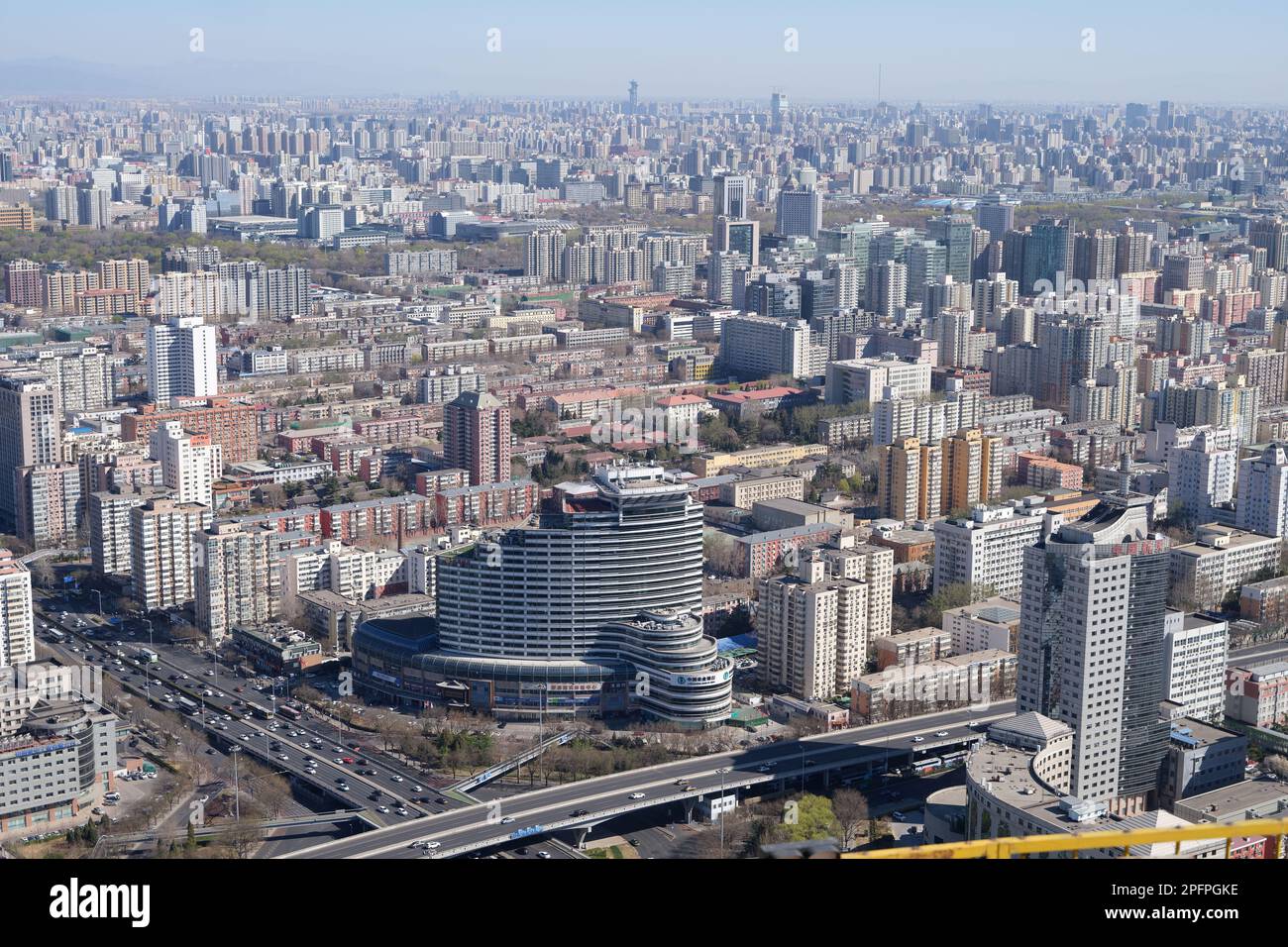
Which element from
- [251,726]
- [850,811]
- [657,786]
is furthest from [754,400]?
[850,811]

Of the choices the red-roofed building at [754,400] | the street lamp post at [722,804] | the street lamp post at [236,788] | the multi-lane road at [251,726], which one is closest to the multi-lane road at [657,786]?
the street lamp post at [722,804]

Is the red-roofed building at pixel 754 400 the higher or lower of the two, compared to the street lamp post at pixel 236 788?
higher

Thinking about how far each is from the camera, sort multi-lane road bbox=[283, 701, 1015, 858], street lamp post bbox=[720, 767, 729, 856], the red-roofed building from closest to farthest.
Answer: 1. multi-lane road bbox=[283, 701, 1015, 858]
2. street lamp post bbox=[720, 767, 729, 856]
3. the red-roofed building

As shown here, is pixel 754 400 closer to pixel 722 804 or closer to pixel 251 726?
pixel 251 726

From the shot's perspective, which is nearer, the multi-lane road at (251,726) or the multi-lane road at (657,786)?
the multi-lane road at (657,786)

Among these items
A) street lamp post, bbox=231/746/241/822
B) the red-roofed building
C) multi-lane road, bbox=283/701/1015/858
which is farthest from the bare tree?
the red-roofed building

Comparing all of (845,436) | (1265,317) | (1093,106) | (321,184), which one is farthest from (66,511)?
(1093,106)

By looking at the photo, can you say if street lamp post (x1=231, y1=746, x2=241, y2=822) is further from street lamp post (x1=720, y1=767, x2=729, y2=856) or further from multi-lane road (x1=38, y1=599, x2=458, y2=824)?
street lamp post (x1=720, y1=767, x2=729, y2=856)

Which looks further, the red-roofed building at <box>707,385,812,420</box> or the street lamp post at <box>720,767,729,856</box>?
the red-roofed building at <box>707,385,812,420</box>

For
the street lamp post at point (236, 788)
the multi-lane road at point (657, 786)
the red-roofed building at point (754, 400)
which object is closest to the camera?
the multi-lane road at point (657, 786)

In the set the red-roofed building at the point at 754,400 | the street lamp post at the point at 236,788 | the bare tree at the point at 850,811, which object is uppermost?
the red-roofed building at the point at 754,400

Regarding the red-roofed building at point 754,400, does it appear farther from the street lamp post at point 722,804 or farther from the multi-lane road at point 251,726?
the street lamp post at point 722,804

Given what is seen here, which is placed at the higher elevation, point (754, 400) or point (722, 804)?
point (754, 400)
